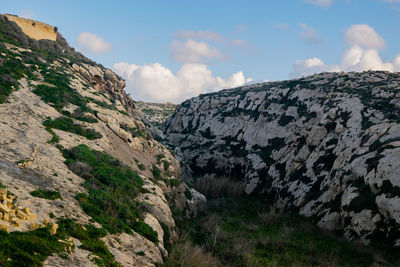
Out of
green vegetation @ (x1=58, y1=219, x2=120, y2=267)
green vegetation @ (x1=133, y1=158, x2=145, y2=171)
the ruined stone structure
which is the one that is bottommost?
green vegetation @ (x1=58, y1=219, x2=120, y2=267)

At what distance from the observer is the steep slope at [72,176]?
31.8ft

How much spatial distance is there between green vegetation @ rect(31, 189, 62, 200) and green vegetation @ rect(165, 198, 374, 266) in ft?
22.7

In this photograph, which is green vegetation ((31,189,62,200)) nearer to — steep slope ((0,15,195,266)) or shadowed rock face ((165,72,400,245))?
steep slope ((0,15,195,266))

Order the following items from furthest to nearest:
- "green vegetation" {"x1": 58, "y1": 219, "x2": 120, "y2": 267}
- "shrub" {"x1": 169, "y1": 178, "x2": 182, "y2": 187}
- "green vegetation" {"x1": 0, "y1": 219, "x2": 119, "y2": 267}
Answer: "shrub" {"x1": 169, "y1": 178, "x2": 182, "y2": 187}
"green vegetation" {"x1": 58, "y1": 219, "x2": 120, "y2": 267}
"green vegetation" {"x1": 0, "y1": 219, "x2": 119, "y2": 267}

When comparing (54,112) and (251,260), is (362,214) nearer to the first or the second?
(251,260)

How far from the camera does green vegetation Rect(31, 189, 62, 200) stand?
12250mm

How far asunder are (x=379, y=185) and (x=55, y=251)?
25.0 m

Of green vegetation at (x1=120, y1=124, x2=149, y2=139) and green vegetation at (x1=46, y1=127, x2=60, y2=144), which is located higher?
green vegetation at (x1=120, y1=124, x2=149, y2=139)

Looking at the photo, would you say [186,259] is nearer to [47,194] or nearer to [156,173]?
[47,194]

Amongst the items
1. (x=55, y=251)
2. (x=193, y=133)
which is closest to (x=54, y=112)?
(x=55, y=251)

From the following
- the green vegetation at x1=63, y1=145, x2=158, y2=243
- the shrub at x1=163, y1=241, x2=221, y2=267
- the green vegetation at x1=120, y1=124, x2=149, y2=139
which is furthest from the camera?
the green vegetation at x1=120, y1=124, x2=149, y2=139

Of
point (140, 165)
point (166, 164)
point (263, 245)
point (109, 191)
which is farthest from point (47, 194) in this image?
point (166, 164)

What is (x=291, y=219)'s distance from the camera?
3008 cm

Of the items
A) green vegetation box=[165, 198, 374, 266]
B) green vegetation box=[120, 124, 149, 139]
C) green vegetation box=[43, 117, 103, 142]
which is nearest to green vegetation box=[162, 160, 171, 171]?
green vegetation box=[120, 124, 149, 139]
